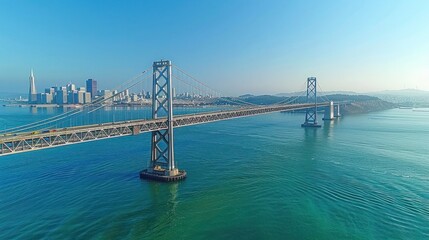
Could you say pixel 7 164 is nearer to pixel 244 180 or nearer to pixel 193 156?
pixel 193 156

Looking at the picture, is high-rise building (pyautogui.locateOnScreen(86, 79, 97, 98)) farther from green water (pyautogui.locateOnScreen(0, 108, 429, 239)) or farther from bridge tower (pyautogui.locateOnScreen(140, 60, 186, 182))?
bridge tower (pyautogui.locateOnScreen(140, 60, 186, 182))

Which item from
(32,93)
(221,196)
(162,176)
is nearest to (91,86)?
(32,93)

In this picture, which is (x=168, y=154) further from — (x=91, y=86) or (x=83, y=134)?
(x=91, y=86)

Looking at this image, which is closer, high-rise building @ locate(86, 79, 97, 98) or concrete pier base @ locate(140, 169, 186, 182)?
concrete pier base @ locate(140, 169, 186, 182)

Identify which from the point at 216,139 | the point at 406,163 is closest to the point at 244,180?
the point at 406,163

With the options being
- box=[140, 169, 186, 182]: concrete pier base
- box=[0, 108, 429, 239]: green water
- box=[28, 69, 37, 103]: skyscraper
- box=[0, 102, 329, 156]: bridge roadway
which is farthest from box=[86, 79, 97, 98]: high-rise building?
box=[140, 169, 186, 182]: concrete pier base

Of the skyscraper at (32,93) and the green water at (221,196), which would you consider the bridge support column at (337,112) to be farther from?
the skyscraper at (32,93)
